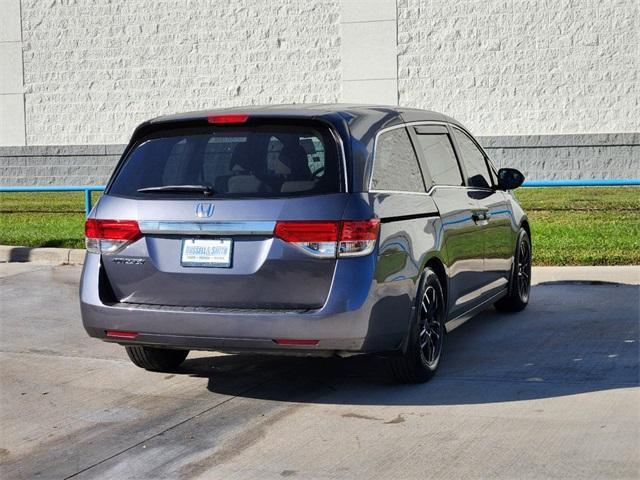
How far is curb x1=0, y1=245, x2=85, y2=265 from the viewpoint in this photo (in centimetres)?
1351

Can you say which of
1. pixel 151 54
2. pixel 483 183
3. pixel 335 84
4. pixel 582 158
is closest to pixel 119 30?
pixel 151 54

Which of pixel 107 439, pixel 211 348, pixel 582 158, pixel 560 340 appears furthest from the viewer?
pixel 582 158

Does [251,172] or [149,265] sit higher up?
[251,172]

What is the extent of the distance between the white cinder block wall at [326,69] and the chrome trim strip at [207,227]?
15711mm

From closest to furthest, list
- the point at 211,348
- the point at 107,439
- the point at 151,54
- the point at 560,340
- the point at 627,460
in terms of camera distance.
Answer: the point at 627,460 → the point at 107,439 → the point at 211,348 → the point at 560,340 → the point at 151,54

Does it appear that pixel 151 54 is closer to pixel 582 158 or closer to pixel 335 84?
pixel 335 84

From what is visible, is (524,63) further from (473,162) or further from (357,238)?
(357,238)

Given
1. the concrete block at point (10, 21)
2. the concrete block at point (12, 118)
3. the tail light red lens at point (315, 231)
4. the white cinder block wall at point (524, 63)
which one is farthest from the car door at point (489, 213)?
the concrete block at point (10, 21)

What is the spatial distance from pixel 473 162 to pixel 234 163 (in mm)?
2691

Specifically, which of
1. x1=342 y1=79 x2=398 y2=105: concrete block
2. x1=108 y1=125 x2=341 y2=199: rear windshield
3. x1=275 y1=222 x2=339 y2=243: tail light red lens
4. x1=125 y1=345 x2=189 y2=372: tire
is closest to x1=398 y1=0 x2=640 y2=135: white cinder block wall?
x1=342 y1=79 x2=398 y2=105: concrete block

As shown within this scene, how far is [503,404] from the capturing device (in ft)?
22.0

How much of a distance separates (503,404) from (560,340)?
2009mm

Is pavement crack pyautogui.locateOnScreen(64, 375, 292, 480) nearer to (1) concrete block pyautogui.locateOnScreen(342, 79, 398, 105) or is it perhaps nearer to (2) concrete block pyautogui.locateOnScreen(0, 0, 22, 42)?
(1) concrete block pyautogui.locateOnScreen(342, 79, 398, 105)

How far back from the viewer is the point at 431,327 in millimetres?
7387
